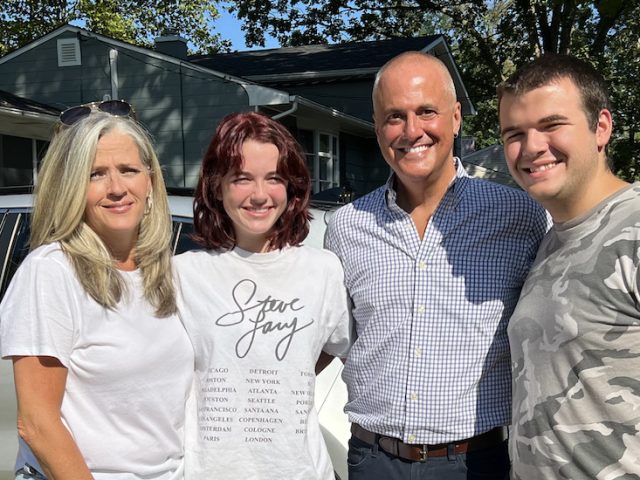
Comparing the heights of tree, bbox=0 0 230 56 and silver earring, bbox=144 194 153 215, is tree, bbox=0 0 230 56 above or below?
above

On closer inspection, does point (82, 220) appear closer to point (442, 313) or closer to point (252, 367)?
point (252, 367)

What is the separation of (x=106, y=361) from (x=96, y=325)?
0.10 meters

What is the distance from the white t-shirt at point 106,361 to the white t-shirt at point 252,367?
0.28 feet

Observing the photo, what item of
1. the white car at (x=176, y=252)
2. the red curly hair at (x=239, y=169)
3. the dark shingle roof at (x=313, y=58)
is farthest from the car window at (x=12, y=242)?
the dark shingle roof at (x=313, y=58)

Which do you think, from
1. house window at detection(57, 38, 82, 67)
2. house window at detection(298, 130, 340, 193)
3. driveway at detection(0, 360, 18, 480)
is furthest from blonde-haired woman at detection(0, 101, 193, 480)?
house window at detection(57, 38, 82, 67)

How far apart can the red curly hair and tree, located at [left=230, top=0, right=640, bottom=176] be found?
15.2 m

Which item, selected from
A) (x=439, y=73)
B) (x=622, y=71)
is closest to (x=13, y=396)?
(x=439, y=73)

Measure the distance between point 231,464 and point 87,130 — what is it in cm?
105

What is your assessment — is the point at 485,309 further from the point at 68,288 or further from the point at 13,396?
the point at 13,396

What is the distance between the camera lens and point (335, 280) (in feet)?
7.70

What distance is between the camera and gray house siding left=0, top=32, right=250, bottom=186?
46.2 feet

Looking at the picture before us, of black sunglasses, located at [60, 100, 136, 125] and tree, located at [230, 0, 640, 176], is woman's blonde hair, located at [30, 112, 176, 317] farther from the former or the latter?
tree, located at [230, 0, 640, 176]

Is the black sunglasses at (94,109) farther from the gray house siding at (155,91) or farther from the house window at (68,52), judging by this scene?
the house window at (68,52)

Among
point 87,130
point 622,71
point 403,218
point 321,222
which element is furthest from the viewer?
point 622,71
